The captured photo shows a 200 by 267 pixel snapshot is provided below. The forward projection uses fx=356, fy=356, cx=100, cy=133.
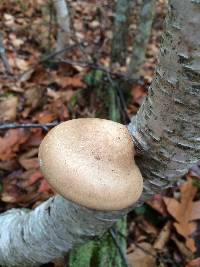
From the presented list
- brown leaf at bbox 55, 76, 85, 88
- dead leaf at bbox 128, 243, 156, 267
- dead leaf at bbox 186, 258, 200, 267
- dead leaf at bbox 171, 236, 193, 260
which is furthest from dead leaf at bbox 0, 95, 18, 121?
dead leaf at bbox 186, 258, 200, 267

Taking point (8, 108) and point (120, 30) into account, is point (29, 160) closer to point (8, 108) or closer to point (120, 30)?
point (8, 108)

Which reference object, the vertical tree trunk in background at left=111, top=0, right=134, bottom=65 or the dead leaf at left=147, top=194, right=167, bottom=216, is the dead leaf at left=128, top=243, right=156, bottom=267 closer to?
→ the dead leaf at left=147, top=194, right=167, bottom=216

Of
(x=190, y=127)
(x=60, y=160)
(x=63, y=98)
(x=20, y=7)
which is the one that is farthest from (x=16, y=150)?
(x=20, y=7)

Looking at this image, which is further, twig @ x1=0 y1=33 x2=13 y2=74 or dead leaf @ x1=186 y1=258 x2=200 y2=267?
twig @ x1=0 y1=33 x2=13 y2=74

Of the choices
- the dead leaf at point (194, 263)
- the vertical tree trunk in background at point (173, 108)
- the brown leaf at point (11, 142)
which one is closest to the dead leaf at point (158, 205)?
the dead leaf at point (194, 263)

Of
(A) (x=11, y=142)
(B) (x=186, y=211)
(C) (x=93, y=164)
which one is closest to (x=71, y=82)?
(A) (x=11, y=142)

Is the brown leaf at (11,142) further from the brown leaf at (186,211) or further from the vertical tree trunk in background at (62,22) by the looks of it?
the vertical tree trunk in background at (62,22)

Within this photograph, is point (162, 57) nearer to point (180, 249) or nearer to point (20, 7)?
point (180, 249)
